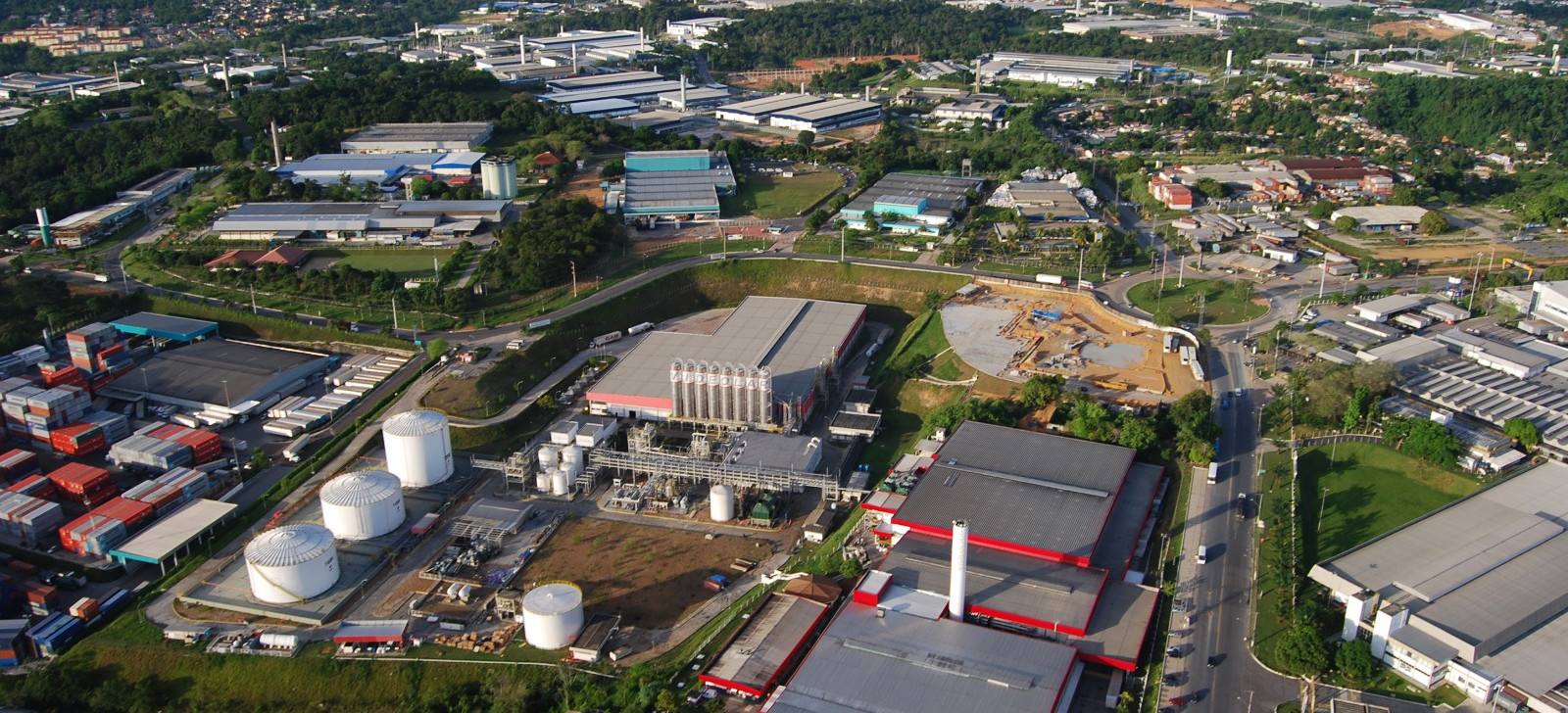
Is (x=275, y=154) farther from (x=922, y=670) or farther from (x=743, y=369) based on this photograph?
(x=922, y=670)

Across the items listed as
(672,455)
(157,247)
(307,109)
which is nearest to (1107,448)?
(672,455)

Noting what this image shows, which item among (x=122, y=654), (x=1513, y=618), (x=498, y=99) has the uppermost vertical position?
(x=498, y=99)

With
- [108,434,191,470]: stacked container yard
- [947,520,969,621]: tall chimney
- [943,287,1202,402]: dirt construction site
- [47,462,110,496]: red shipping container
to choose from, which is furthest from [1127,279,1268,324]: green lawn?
[47,462,110,496]: red shipping container

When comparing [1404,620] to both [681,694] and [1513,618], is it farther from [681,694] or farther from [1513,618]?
[681,694]

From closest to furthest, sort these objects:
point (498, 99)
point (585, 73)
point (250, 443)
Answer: point (250, 443), point (498, 99), point (585, 73)

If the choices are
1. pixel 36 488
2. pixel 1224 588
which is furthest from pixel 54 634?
pixel 1224 588

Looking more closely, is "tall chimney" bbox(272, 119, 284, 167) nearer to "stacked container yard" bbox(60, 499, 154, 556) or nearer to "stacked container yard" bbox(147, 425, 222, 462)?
"stacked container yard" bbox(147, 425, 222, 462)

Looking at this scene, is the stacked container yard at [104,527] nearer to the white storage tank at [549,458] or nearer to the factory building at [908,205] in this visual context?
the white storage tank at [549,458]
